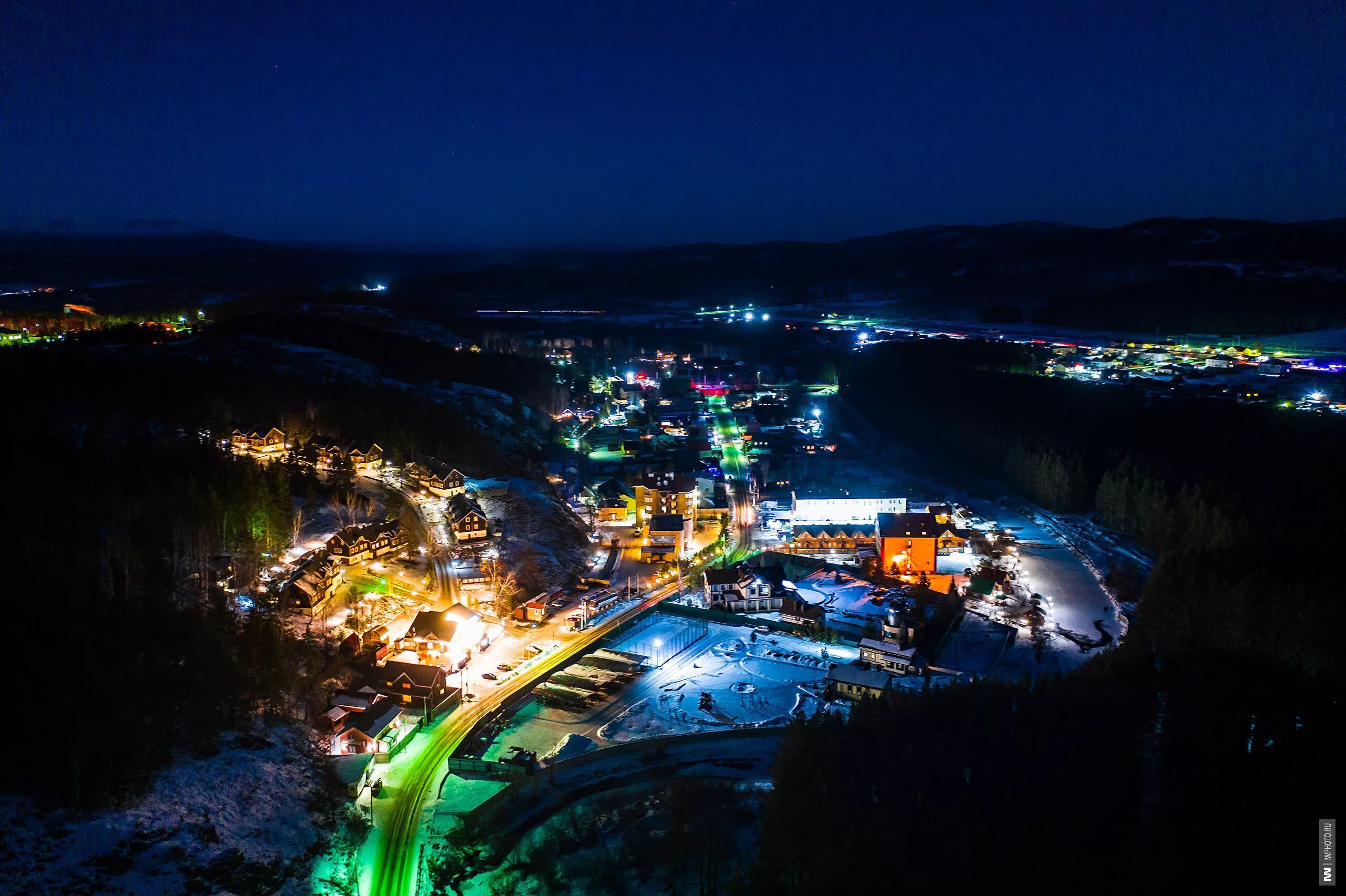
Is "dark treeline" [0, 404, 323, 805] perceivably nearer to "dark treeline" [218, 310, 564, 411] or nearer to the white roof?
the white roof

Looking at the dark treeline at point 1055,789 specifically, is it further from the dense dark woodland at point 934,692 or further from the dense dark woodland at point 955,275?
the dense dark woodland at point 955,275

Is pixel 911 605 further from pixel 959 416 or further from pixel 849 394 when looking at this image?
pixel 849 394

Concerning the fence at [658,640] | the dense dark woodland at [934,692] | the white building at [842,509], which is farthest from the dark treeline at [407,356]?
the fence at [658,640]

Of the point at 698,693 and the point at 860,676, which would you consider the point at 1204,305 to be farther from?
the point at 698,693

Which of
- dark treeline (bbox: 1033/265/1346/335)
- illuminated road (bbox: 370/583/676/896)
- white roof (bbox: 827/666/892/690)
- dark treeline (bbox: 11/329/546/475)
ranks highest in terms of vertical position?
dark treeline (bbox: 1033/265/1346/335)

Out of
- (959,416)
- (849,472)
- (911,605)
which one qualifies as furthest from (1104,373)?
(911,605)

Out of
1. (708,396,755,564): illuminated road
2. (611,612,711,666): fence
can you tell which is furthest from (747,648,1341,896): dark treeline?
(708,396,755,564): illuminated road
